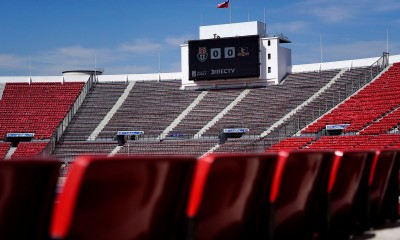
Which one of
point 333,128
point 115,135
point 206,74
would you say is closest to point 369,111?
point 333,128

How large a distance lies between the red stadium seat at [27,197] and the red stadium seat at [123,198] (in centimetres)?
8

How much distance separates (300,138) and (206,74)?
30.8 feet

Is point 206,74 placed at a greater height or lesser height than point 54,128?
greater

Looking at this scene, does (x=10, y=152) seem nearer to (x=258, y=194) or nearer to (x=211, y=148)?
(x=211, y=148)

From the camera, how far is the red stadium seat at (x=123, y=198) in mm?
3107

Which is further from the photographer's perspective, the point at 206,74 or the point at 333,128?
the point at 206,74

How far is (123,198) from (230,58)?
41.1 metres

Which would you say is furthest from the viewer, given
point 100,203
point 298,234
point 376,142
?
point 376,142

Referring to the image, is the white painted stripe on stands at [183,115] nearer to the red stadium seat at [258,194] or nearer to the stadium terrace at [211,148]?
the stadium terrace at [211,148]

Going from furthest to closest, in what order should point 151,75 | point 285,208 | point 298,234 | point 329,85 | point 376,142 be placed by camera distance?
point 151,75 < point 329,85 < point 376,142 < point 298,234 < point 285,208

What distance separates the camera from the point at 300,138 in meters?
38.7

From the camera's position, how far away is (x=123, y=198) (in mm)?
3543

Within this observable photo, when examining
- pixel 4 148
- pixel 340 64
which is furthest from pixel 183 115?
pixel 4 148

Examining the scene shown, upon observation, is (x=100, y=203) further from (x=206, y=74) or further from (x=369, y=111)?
(x=206, y=74)
